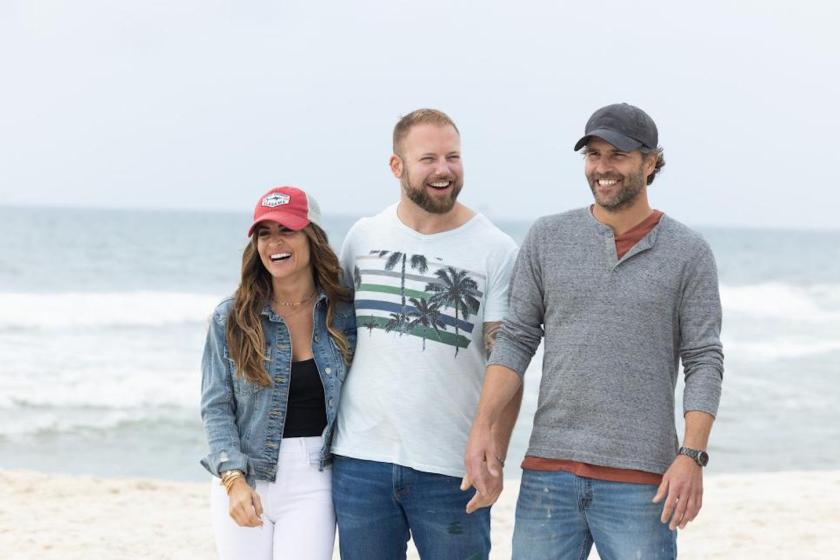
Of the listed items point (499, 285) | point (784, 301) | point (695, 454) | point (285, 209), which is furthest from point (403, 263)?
point (784, 301)

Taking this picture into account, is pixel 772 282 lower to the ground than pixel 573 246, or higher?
higher

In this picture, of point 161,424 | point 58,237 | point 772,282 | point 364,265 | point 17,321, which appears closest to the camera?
point 364,265

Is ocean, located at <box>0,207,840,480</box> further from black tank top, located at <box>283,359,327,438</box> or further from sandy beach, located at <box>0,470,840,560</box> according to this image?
sandy beach, located at <box>0,470,840,560</box>

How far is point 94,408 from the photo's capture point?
10461mm

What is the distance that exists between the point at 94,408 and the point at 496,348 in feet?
27.4

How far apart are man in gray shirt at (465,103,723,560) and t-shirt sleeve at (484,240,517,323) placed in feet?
0.86

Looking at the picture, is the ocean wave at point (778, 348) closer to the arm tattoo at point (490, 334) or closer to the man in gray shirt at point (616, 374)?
the arm tattoo at point (490, 334)

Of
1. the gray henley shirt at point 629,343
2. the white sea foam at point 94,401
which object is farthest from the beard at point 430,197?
the white sea foam at point 94,401

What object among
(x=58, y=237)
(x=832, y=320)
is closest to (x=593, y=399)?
(x=832, y=320)

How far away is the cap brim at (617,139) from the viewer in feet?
9.29

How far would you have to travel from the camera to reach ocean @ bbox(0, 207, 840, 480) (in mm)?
9289

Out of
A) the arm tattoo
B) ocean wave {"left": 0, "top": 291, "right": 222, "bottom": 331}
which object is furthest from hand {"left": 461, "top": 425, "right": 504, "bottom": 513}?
ocean wave {"left": 0, "top": 291, "right": 222, "bottom": 331}

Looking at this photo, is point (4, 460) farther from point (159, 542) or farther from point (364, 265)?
point (364, 265)

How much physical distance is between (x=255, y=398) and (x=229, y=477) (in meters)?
0.26
